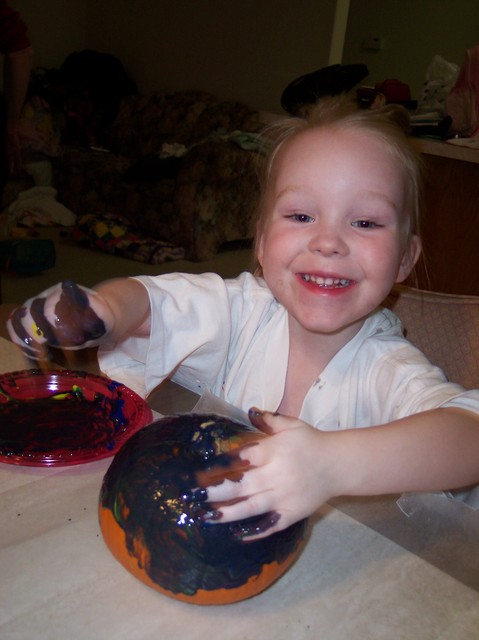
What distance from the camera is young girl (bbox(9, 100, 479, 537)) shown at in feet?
1.90

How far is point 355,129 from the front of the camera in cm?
98

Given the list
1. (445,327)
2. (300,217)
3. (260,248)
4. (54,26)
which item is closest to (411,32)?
(54,26)

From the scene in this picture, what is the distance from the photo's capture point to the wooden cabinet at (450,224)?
8.29 ft

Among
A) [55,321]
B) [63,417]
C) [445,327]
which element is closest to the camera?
[55,321]

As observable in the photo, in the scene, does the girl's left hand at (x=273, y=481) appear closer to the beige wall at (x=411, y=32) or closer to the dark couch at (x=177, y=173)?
the dark couch at (x=177, y=173)

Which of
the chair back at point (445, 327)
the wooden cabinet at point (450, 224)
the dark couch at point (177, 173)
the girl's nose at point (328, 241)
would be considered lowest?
the dark couch at point (177, 173)

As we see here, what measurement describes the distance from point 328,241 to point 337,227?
3 centimetres

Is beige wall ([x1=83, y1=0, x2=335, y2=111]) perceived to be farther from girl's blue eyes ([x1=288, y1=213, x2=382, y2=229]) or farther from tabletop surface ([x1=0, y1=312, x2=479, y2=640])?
tabletop surface ([x1=0, y1=312, x2=479, y2=640])

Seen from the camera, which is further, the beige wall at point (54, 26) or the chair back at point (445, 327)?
the beige wall at point (54, 26)

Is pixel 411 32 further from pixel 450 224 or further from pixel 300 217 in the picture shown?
pixel 300 217

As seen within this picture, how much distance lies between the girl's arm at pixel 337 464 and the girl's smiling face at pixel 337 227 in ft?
0.86

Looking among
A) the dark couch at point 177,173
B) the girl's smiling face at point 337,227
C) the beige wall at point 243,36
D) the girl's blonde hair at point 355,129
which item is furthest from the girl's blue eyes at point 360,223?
the beige wall at point 243,36

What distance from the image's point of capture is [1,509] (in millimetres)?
669

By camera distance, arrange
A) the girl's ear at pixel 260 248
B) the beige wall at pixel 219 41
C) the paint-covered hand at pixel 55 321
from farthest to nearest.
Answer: the beige wall at pixel 219 41
the girl's ear at pixel 260 248
the paint-covered hand at pixel 55 321
